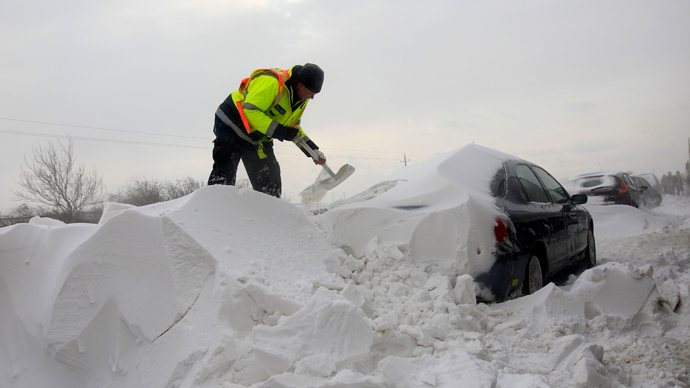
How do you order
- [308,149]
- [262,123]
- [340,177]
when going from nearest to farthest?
1. [262,123]
2. [308,149]
3. [340,177]

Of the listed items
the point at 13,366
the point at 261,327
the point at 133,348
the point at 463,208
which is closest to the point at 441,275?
the point at 463,208

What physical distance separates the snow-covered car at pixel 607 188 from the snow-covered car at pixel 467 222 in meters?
6.88

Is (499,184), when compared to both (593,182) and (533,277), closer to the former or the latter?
(533,277)

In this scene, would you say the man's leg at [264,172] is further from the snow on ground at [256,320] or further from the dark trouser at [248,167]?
the snow on ground at [256,320]

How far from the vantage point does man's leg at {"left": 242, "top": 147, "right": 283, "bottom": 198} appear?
14.2 ft

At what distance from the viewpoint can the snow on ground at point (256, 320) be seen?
183 centimetres

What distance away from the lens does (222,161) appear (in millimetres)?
4277

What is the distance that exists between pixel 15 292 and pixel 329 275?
1705mm

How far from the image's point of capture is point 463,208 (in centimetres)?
304

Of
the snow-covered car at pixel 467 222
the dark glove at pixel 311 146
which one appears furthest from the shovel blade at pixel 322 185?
Answer: the snow-covered car at pixel 467 222

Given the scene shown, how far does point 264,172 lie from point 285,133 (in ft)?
2.01

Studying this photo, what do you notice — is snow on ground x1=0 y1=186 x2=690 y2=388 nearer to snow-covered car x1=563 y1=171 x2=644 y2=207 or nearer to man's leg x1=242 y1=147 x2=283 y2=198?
man's leg x1=242 y1=147 x2=283 y2=198

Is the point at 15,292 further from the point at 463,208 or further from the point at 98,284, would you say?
the point at 463,208

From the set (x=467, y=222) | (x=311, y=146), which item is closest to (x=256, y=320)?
(x=467, y=222)
